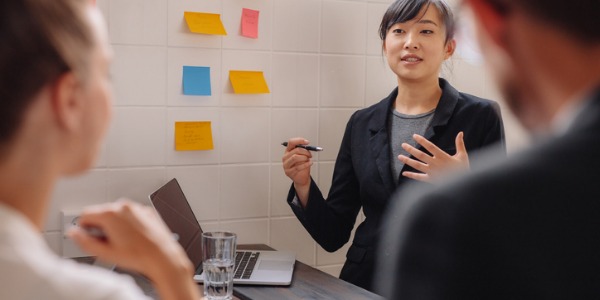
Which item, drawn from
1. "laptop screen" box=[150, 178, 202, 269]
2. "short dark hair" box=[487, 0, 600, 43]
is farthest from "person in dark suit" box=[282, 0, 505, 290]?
"short dark hair" box=[487, 0, 600, 43]

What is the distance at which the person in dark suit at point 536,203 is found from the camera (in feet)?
1.74

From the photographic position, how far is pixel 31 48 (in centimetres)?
64

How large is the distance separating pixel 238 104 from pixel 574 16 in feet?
6.31

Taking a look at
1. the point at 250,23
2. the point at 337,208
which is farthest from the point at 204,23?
the point at 337,208

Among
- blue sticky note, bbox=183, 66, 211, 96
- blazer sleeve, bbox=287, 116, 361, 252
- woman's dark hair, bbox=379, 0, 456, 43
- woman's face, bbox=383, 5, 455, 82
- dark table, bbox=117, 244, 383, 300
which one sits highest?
woman's dark hair, bbox=379, 0, 456, 43

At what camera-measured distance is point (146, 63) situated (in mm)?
2271

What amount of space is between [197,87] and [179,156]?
24 centimetres

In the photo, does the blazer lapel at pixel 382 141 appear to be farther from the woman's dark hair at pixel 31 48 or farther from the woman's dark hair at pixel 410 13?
the woman's dark hair at pixel 31 48

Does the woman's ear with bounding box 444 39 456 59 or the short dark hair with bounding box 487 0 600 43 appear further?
the woman's ear with bounding box 444 39 456 59

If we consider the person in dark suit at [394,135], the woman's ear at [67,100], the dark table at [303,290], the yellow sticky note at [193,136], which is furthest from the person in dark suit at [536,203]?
the yellow sticky note at [193,136]

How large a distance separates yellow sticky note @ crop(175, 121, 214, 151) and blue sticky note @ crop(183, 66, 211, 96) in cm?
11

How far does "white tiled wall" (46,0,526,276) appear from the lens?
2.26 metres

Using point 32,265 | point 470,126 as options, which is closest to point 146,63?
point 470,126

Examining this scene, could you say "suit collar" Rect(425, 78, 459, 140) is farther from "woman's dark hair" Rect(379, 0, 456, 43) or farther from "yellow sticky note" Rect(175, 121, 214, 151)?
"yellow sticky note" Rect(175, 121, 214, 151)
